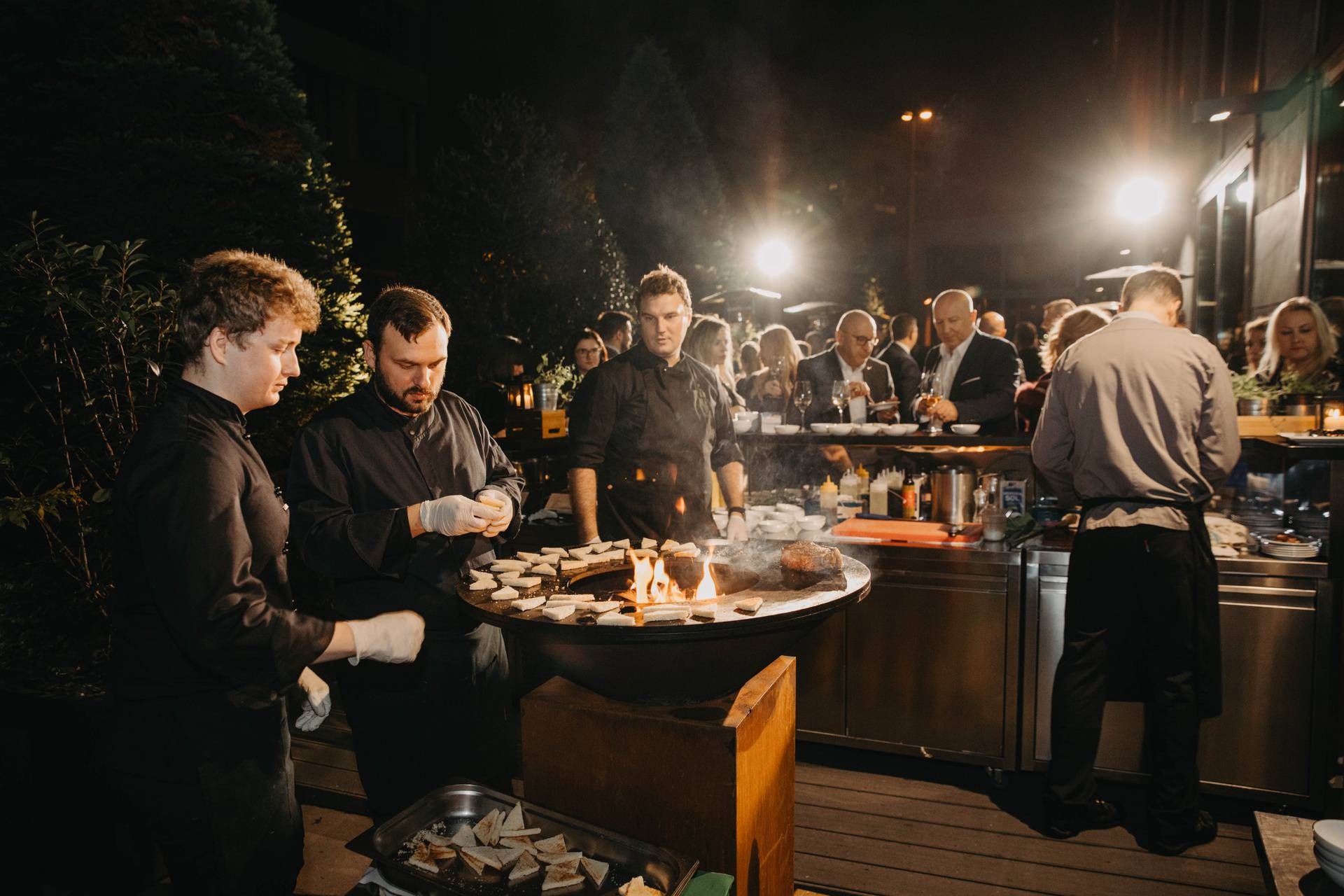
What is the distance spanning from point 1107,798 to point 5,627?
227 inches

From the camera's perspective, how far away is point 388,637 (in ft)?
6.15

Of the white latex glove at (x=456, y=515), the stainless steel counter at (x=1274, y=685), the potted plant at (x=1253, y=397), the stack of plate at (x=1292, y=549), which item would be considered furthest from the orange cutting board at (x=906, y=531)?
the white latex glove at (x=456, y=515)

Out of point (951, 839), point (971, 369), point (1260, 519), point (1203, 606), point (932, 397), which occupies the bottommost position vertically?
point (951, 839)

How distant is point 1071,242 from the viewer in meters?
30.0

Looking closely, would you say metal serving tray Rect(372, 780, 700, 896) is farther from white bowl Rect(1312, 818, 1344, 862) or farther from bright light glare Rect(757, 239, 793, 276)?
bright light glare Rect(757, 239, 793, 276)

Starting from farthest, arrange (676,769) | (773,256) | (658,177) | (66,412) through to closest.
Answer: (658,177)
(773,256)
(66,412)
(676,769)

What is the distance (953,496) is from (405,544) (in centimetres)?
299

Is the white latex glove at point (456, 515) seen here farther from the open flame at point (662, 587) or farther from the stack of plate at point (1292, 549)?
the stack of plate at point (1292, 549)

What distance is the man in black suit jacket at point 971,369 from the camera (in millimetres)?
4660

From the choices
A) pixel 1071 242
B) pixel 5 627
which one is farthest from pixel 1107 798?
pixel 1071 242

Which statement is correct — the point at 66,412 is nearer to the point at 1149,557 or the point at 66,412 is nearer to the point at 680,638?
the point at 680,638

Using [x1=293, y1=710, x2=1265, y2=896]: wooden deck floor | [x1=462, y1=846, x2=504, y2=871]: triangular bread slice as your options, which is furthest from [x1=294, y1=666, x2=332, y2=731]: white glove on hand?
[x1=293, y1=710, x2=1265, y2=896]: wooden deck floor

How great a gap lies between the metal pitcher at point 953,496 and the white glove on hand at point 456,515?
2.75 m

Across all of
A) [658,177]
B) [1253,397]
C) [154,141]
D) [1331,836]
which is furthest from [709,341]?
[658,177]
